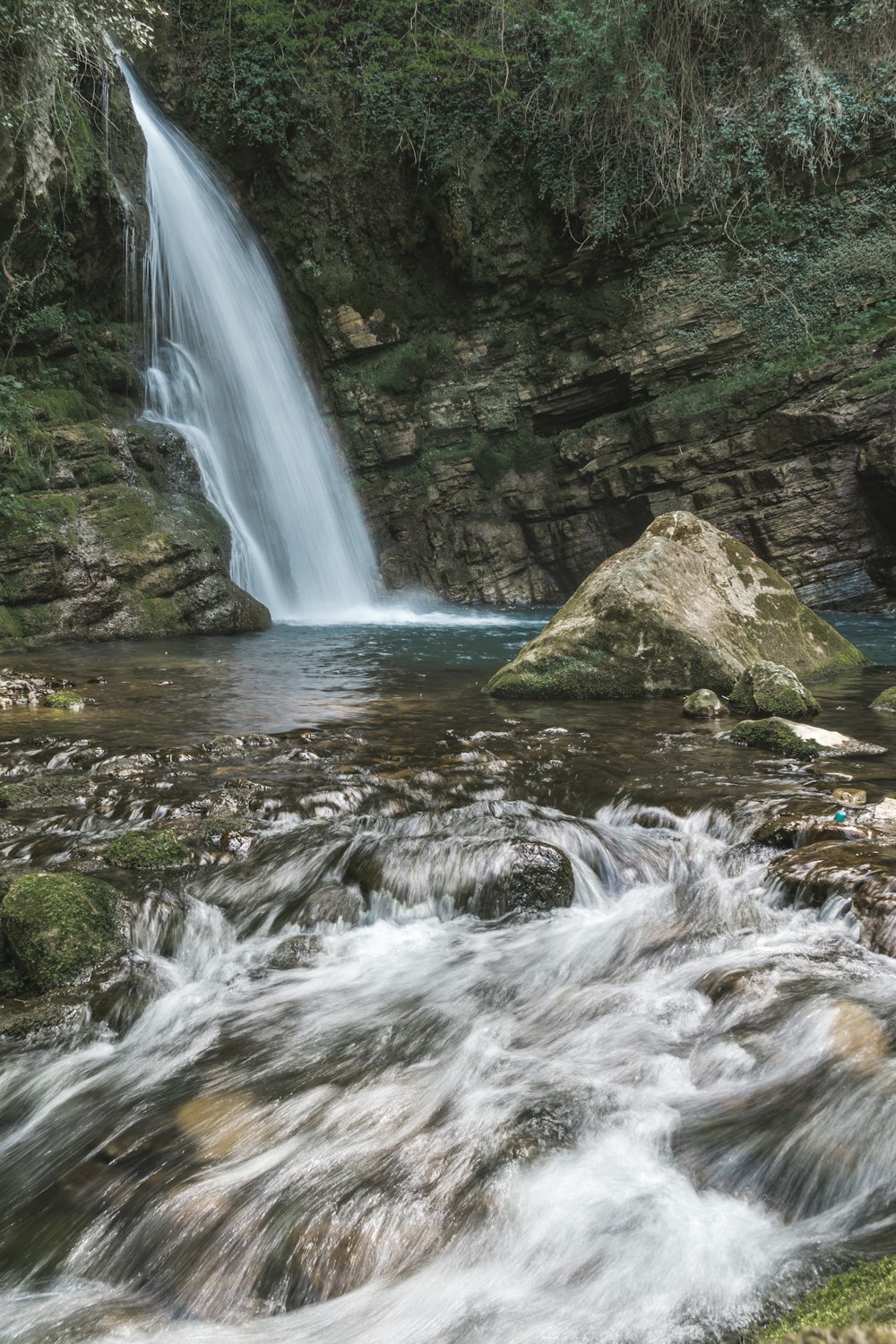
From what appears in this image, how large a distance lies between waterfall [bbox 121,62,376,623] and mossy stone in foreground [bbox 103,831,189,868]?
41.3 feet

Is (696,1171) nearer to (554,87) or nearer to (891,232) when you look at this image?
(891,232)

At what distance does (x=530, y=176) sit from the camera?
18047 millimetres

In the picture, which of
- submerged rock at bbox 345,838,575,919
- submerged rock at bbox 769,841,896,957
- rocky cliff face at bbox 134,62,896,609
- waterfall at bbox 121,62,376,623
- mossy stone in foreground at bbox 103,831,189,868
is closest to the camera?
submerged rock at bbox 769,841,896,957

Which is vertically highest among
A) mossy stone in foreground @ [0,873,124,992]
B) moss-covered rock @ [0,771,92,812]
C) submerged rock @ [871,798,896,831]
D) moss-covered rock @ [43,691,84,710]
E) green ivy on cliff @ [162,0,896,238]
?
green ivy on cliff @ [162,0,896,238]

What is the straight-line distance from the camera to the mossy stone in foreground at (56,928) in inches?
131

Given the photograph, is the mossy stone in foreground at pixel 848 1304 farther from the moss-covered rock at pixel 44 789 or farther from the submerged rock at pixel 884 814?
the moss-covered rock at pixel 44 789

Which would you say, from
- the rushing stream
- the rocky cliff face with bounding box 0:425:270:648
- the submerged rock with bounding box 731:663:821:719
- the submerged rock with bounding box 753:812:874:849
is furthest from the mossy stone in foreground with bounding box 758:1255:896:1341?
the rocky cliff face with bounding box 0:425:270:648

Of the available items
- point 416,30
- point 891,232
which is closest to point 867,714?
point 891,232

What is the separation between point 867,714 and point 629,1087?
5.19 meters

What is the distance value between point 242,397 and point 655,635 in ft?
43.5

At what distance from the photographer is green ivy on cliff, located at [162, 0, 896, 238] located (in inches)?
629

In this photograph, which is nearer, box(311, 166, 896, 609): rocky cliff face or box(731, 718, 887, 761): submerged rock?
box(731, 718, 887, 761): submerged rock

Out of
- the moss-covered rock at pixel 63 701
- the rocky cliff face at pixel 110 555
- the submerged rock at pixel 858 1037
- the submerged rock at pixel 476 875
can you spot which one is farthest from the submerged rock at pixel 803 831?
the rocky cliff face at pixel 110 555

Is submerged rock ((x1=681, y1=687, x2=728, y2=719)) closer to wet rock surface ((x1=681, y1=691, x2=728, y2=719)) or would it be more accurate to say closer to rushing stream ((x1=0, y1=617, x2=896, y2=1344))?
wet rock surface ((x1=681, y1=691, x2=728, y2=719))
